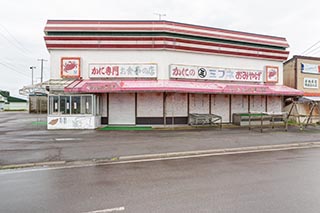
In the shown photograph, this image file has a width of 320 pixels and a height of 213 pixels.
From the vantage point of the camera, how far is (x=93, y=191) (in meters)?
4.39

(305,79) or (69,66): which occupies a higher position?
(69,66)

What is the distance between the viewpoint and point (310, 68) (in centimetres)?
2000

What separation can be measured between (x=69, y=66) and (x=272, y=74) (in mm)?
18495

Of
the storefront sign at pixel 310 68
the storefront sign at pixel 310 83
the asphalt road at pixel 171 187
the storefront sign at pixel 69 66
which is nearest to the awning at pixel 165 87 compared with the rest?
the storefront sign at pixel 69 66

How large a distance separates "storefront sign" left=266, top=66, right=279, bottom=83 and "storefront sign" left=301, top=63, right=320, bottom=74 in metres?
2.93

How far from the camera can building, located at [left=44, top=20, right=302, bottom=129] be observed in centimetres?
1505

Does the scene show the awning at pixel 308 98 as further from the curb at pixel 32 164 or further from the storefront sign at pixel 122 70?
the curb at pixel 32 164

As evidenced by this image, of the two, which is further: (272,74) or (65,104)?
(272,74)

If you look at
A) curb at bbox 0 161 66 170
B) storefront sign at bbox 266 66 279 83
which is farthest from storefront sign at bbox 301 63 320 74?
curb at bbox 0 161 66 170

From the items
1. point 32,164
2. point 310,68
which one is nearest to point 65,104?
point 32,164

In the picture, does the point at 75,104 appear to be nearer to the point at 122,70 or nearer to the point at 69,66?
the point at 69,66

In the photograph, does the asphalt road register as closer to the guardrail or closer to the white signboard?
the guardrail

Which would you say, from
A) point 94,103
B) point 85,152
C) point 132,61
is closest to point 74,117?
point 94,103

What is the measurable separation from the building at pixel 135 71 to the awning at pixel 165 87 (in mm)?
77
